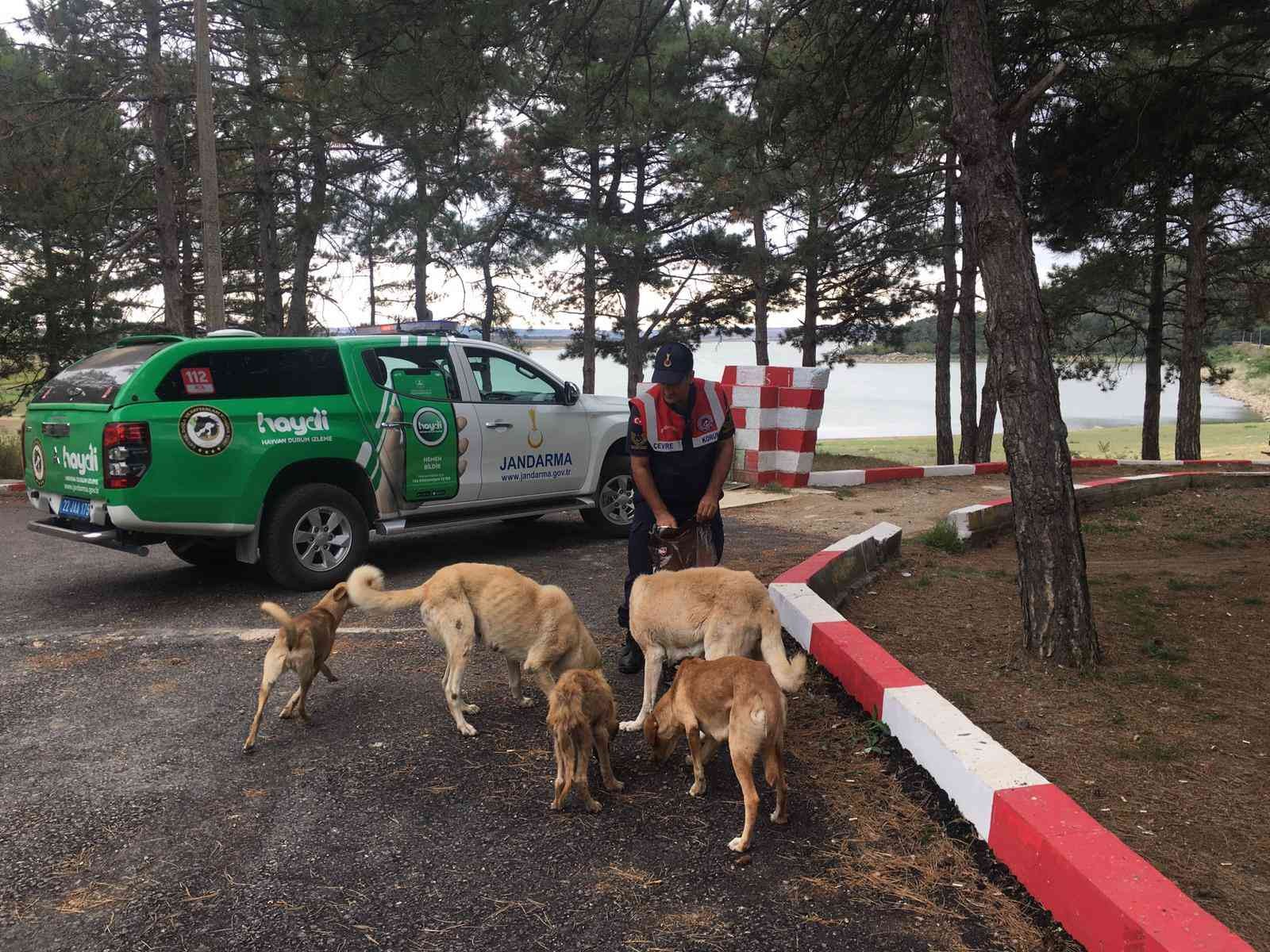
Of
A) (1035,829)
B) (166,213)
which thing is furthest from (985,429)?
(1035,829)

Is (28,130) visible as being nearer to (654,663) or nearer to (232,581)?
(232,581)

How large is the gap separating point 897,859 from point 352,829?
1908 millimetres

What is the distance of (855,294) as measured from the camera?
25141 mm

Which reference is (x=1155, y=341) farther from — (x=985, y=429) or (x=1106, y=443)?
(x=1106, y=443)

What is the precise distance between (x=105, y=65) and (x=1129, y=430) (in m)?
45.4

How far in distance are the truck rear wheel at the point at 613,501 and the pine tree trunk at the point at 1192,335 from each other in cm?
1477

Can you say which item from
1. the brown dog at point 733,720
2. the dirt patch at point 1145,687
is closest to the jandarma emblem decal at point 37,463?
the brown dog at point 733,720

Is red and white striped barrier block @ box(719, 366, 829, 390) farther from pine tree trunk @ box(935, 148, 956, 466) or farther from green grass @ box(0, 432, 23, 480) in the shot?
green grass @ box(0, 432, 23, 480)

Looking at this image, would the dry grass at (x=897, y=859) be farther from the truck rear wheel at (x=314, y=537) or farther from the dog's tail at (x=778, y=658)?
the truck rear wheel at (x=314, y=537)

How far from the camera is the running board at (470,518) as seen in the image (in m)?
7.23

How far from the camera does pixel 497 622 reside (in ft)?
13.5

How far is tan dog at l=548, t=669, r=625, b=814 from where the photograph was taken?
10.8ft

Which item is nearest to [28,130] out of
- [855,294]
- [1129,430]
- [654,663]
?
[654,663]

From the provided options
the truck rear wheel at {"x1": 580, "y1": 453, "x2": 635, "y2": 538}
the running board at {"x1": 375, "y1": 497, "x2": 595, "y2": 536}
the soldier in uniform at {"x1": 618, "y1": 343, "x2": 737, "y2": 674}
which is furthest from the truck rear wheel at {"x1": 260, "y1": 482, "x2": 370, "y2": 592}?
the soldier in uniform at {"x1": 618, "y1": 343, "x2": 737, "y2": 674}
